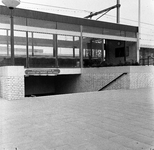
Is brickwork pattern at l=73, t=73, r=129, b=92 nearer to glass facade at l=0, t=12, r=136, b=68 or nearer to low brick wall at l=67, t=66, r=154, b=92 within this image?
low brick wall at l=67, t=66, r=154, b=92

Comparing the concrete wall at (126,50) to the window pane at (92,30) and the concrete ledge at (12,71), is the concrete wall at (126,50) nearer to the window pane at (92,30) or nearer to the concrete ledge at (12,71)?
the window pane at (92,30)

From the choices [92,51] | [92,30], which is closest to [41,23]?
[92,30]

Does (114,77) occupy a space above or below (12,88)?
above

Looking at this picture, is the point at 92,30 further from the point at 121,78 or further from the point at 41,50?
the point at 121,78

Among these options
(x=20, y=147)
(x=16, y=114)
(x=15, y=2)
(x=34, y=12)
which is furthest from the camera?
(x=34, y=12)

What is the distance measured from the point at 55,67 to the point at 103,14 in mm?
15547

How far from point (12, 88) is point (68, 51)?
898cm

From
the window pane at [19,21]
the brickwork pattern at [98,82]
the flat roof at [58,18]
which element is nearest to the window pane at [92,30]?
the flat roof at [58,18]

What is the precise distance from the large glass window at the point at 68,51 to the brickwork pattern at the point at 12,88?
7.67 metres

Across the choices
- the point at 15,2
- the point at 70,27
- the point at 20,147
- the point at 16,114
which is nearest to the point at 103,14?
the point at 70,27

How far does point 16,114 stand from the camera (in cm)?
577

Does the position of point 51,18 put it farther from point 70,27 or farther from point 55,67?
point 55,67

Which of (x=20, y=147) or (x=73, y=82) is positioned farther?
(x=73, y=82)

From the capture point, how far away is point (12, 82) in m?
8.61
